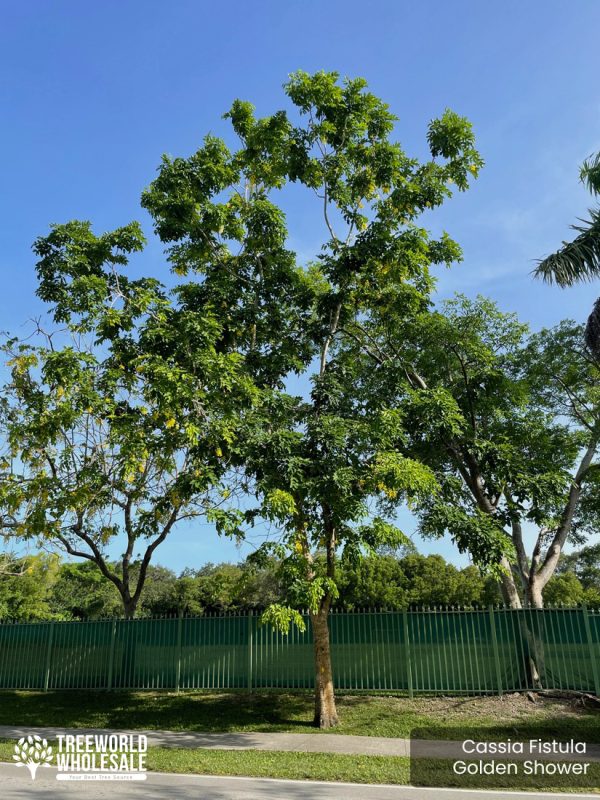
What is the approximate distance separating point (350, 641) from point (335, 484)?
19.9 ft

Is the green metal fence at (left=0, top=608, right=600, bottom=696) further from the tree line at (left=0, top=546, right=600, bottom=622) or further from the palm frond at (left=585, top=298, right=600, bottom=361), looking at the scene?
the tree line at (left=0, top=546, right=600, bottom=622)

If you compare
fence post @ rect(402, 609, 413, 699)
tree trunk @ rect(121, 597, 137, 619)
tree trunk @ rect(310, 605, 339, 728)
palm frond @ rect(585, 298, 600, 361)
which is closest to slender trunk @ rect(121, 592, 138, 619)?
tree trunk @ rect(121, 597, 137, 619)

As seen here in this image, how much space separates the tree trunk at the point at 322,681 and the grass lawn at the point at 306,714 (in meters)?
0.30

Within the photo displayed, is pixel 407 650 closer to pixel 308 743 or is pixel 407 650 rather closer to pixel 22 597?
pixel 308 743

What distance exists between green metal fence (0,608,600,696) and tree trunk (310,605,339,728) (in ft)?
8.86

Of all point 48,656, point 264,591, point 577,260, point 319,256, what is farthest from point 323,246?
point 264,591

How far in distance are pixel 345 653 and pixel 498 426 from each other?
6451 mm

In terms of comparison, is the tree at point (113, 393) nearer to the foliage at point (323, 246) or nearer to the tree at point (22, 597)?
the foliage at point (323, 246)

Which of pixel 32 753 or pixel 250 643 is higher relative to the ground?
pixel 250 643

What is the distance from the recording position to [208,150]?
12695 millimetres

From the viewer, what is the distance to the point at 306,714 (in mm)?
12250

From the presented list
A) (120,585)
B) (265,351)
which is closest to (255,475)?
(265,351)

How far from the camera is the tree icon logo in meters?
8.91

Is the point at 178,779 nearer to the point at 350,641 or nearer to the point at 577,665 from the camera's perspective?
the point at 350,641
